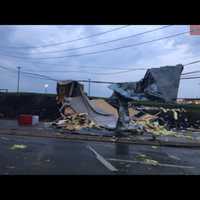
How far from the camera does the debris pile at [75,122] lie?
24.0 metres

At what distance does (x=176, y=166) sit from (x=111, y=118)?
15.9 metres

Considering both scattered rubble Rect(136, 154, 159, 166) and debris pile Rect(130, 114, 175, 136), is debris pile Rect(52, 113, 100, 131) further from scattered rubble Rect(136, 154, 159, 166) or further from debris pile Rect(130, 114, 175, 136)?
scattered rubble Rect(136, 154, 159, 166)

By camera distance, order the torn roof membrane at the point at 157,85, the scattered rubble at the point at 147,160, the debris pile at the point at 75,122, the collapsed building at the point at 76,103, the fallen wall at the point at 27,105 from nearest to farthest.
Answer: the scattered rubble at the point at 147,160, the torn roof membrane at the point at 157,85, the debris pile at the point at 75,122, the collapsed building at the point at 76,103, the fallen wall at the point at 27,105

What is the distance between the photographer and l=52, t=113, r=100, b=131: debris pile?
78.7 feet

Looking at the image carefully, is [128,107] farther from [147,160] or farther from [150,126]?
[147,160]

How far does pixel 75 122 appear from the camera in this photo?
25.0 metres

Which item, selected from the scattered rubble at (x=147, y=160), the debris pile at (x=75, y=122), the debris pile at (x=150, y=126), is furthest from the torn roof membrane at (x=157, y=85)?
the debris pile at (x=75, y=122)

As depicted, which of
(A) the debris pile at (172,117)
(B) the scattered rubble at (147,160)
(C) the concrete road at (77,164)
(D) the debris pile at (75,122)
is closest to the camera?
(C) the concrete road at (77,164)

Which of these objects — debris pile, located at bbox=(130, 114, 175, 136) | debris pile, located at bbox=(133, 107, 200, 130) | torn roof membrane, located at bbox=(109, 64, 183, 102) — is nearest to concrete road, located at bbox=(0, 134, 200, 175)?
torn roof membrane, located at bbox=(109, 64, 183, 102)

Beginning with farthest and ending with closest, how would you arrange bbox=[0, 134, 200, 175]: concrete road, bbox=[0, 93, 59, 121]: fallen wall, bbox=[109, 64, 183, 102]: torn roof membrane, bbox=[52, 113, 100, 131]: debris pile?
bbox=[0, 93, 59, 121]: fallen wall, bbox=[52, 113, 100, 131]: debris pile, bbox=[109, 64, 183, 102]: torn roof membrane, bbox=[0, 134, 200, 175]: concrete road

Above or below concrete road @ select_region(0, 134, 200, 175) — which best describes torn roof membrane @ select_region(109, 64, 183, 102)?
above

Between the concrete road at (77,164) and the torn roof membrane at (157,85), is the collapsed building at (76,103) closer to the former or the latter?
the torn roof membrane at (157,85)
